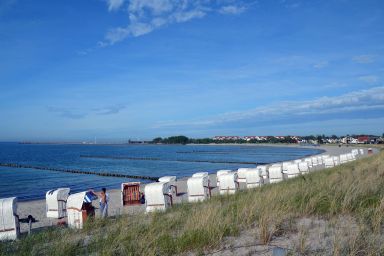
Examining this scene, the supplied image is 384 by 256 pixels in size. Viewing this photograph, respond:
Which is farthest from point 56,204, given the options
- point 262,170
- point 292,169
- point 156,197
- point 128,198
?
point 292,169

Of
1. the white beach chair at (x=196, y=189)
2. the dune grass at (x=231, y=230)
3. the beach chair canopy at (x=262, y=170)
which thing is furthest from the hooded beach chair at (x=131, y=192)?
the dune grass at (x=231, y=230)

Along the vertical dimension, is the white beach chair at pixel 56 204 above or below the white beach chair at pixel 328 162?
above

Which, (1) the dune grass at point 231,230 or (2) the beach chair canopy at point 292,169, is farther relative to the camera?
(2) the beach chair canopy at point 292,169

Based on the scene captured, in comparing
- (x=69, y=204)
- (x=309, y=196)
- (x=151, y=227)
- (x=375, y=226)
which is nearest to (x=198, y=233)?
→ (x=151, y=227)

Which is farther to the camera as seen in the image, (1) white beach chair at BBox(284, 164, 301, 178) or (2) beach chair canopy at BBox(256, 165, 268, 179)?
(1) white beach chair at BBox(284, 164, 301, 178)

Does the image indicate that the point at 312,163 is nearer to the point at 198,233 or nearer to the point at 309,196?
the point at 309,196

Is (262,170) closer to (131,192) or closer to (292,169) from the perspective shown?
(292,169)

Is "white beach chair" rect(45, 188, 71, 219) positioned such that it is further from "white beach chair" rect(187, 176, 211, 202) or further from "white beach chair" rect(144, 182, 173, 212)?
"white beach chair" rect(187, 176, 211, 202)

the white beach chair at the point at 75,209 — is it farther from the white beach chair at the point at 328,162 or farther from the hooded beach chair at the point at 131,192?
the white beach chair at the point at 328,162

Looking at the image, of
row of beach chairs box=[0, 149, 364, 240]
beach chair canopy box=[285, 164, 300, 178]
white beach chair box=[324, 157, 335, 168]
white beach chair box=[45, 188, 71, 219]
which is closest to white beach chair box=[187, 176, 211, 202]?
row of beach chairs box=[0, 149, 364, 240]

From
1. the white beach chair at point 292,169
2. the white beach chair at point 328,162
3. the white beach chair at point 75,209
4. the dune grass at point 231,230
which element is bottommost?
the white beach chair at point 328,162

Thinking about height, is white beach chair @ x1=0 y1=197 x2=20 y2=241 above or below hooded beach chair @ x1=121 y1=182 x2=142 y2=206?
above

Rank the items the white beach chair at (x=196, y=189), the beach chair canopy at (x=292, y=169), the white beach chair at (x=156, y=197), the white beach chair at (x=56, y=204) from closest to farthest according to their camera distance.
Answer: the white beach chair at (x=156, y=197)
the white beach chair at (x=56, y=204)
the white beach chair at (x=196, y=189)
the beach chair canopy at (x=292, y=169)

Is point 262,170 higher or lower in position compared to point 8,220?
lower
